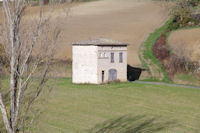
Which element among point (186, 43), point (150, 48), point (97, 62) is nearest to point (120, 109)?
point (97, 62)

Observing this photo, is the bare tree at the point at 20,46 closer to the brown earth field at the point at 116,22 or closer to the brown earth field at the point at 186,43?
the brown earth field at the point at 186,43

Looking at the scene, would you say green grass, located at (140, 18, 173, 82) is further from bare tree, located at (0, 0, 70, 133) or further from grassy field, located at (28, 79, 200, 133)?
bare tree, located at (0, 0, 70, 133)

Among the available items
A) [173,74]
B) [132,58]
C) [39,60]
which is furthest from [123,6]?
[39,60]

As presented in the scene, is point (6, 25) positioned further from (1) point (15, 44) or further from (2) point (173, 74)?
(2) point (173, 74)

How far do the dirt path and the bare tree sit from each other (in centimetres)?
4579

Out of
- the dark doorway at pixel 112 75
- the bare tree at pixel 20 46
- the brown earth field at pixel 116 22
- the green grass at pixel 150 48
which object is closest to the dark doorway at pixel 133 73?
the green grass at pixel 150 48

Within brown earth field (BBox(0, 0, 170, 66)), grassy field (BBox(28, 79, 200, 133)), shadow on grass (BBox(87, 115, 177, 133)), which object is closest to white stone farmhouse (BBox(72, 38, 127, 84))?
grassy field (BBox(28, 79, 200, 133))

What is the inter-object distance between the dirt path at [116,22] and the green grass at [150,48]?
1.32 meters

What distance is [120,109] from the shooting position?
33062 mm

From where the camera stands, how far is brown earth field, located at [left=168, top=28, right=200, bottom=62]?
5613cm

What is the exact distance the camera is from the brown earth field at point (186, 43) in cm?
5613

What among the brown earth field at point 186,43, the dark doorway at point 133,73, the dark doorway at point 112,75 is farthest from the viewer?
the brown earth field at point 186,43

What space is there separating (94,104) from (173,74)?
19518mm

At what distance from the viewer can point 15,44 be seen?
11617mm
